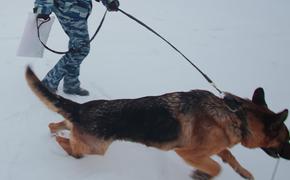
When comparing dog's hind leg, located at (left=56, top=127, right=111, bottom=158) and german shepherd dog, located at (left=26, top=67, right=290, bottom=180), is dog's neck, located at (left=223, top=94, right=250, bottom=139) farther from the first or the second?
dog's hind leg, located at (left=56, top=127, right=111, bottom=158)

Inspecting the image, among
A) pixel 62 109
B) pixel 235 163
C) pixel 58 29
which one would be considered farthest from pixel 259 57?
pixel 62 109

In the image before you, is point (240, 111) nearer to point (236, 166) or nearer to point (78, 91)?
point (236, 166)

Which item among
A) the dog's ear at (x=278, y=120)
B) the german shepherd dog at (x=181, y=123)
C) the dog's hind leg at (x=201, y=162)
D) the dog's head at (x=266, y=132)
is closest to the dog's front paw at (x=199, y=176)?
the dog's hind leg at (x=201, y=162)

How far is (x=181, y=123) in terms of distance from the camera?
118 inches

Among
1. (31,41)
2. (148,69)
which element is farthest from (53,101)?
(148,69)

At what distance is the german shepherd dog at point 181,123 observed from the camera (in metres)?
2.93

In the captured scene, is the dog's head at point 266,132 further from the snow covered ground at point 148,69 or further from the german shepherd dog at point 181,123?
the snow covered ground at point 148,69

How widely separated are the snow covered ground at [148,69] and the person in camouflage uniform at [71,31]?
264mm

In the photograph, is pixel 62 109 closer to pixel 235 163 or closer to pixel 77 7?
pixel 77 7

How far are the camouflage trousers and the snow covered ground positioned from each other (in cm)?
29

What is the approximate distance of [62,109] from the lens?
3064 mm

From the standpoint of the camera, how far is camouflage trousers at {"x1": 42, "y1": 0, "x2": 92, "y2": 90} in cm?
374

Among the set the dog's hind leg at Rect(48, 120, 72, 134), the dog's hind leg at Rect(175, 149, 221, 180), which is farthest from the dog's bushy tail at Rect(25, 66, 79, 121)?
the dog's hind leg at Rect(175, 149, 221, 180)

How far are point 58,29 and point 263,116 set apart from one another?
13.0 feet
